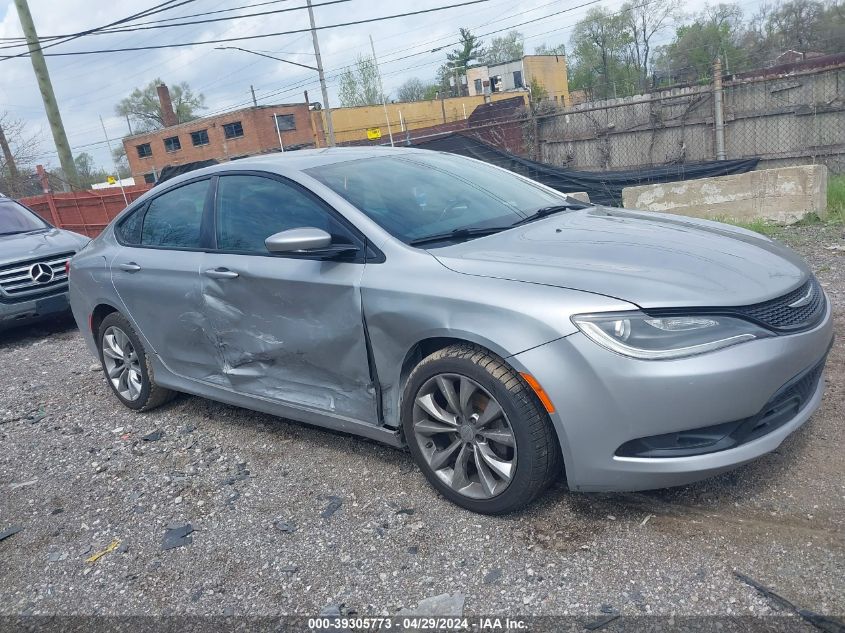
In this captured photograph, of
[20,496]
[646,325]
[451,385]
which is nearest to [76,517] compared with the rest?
[20,496]

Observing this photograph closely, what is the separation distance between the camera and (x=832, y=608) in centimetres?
223

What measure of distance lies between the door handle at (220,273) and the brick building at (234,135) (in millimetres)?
42834

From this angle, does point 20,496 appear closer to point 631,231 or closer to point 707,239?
point 631,231

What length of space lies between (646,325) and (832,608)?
3.60 ft

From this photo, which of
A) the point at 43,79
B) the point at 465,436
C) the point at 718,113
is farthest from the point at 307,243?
the point at 43,79

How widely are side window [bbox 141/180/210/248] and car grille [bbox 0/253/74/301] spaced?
13.0 ft

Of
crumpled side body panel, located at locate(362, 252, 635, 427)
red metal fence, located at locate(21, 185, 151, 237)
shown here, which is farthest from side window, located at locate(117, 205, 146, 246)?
red metal fence, located at locate(21, 185, 151, 237)

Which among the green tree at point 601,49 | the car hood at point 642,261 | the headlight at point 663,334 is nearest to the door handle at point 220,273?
the car hood at point 642,261

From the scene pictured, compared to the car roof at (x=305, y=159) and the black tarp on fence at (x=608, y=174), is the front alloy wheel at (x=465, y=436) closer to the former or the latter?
the car roof at (x=305, y=159)

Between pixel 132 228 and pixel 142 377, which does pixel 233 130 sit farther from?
pixel 142 377

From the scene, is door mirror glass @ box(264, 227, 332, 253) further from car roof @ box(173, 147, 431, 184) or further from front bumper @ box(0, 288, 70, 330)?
front bumper @ box(0, 288, 70, 330)

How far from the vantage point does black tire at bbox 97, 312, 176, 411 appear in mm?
4686

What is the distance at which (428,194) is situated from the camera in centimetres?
366

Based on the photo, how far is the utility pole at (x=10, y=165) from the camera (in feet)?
79.5
